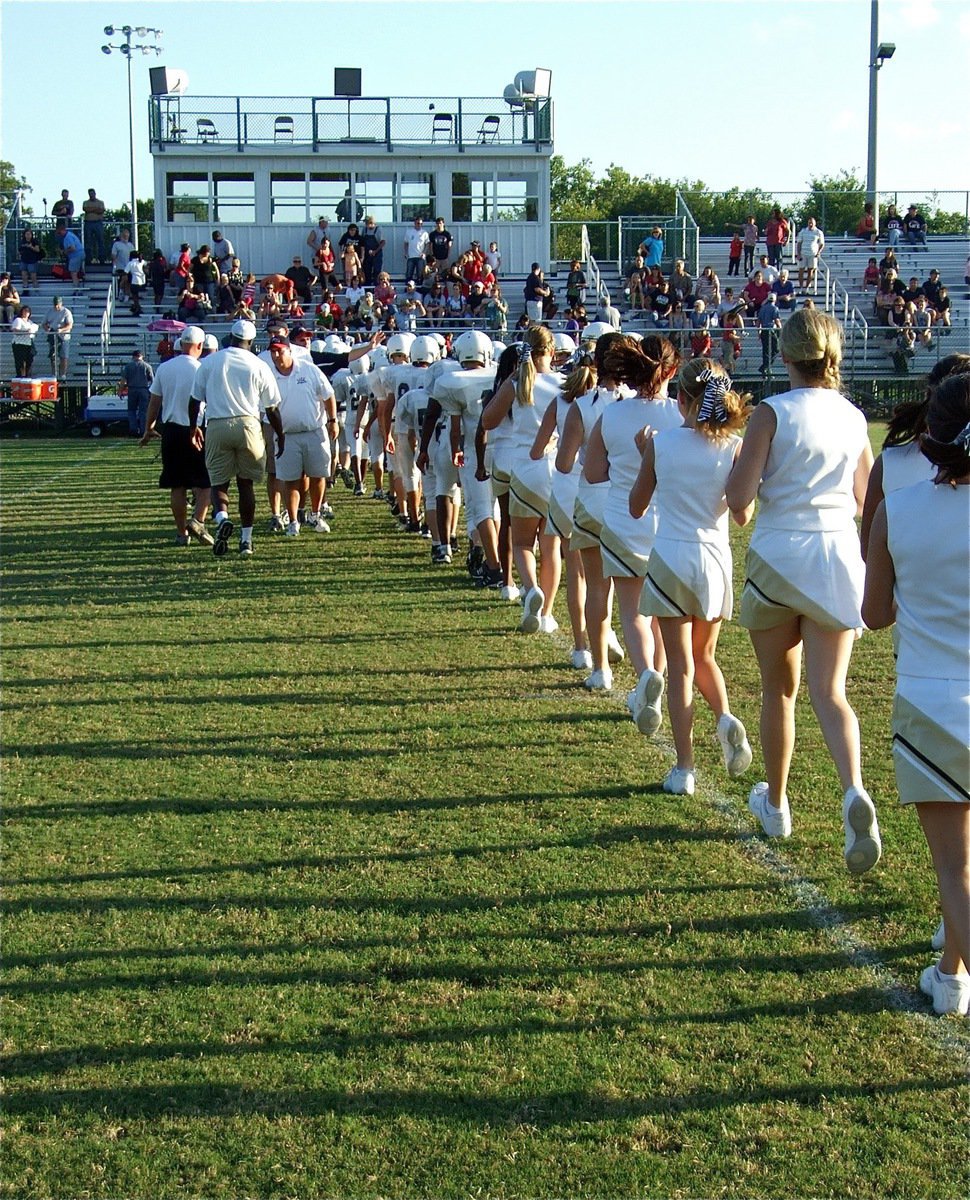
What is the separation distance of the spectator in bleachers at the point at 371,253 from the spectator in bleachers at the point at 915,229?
1362 cm

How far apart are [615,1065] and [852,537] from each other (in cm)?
246

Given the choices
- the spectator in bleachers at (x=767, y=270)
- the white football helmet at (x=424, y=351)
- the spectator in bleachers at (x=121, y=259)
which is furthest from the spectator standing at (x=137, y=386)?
the white football helmet at (x=424, y=351)

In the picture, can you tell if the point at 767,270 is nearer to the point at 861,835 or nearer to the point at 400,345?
the point at 400,345

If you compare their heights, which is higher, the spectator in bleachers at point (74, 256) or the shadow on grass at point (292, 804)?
the spectator in bleachers at point (74, 256)

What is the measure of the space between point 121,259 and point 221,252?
2587mm

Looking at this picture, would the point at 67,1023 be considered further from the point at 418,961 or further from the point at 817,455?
the point at 817,455

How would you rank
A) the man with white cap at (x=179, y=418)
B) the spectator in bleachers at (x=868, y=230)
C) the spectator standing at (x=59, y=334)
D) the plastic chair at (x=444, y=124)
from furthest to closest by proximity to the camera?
the plastic chair at (x=444, y=124)
the spectator in bleachers at (x=868, y=230)
the spectator standing at (x=59, y=334)
the man with white cap at (x=179, y=418)

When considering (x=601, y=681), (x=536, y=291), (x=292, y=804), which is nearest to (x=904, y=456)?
(x=292, y=804)

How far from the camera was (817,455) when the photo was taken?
224 inches

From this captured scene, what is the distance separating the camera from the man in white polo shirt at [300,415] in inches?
587

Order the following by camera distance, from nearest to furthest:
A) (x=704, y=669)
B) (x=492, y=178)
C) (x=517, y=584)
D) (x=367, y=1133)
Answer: (x=367, y=1133) < (x=704, y=669) < (x=517, y=584) < (x=492, y=178)

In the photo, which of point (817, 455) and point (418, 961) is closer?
point (418, 961)

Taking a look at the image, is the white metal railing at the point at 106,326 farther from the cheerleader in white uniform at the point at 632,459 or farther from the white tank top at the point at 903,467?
the white tank top at the point at 903,467

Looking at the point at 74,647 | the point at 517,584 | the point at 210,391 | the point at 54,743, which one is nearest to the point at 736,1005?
the point at 54,743
